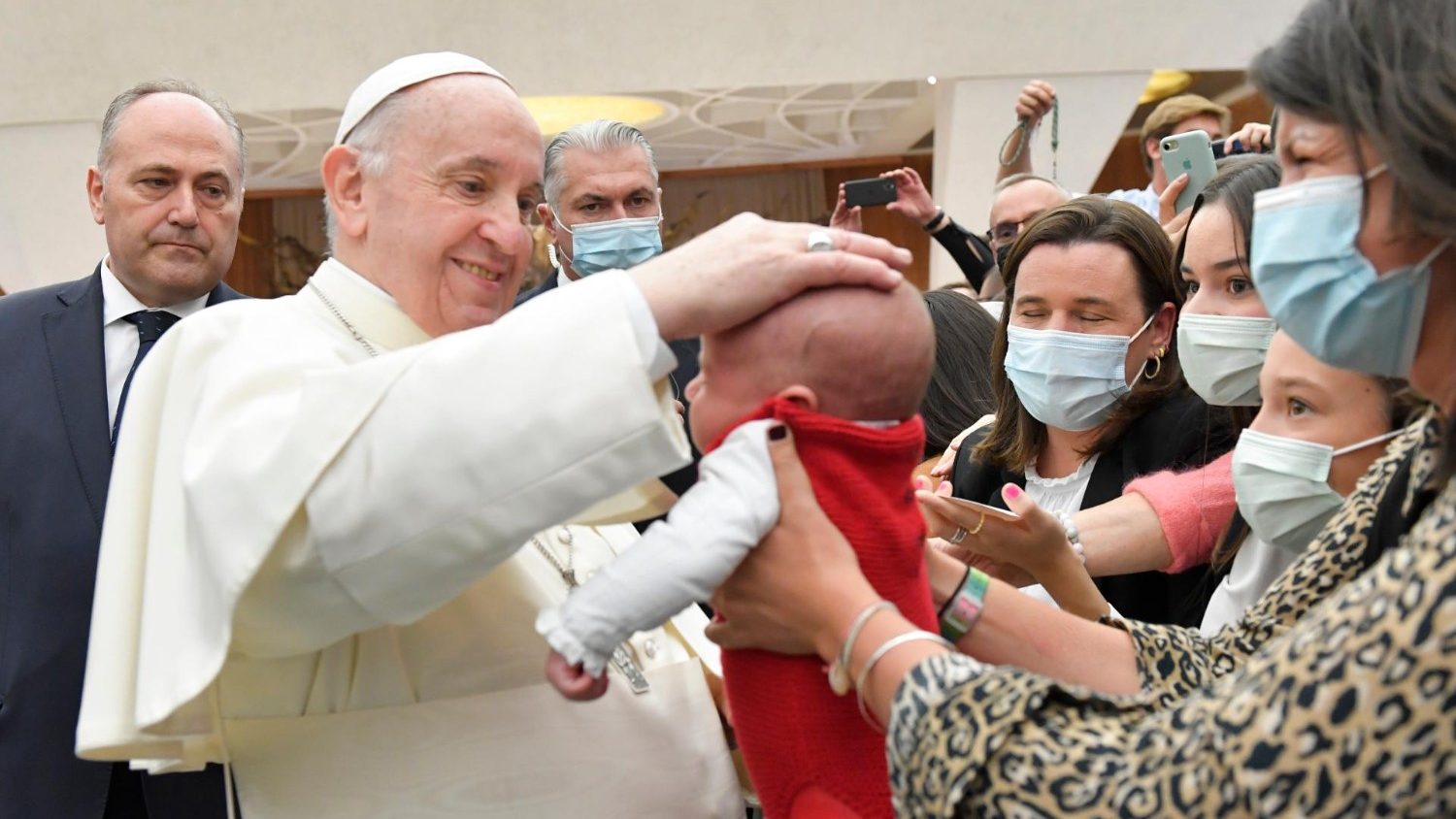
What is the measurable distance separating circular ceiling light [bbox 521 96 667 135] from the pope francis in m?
11.0

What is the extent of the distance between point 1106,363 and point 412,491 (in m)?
→ 2.00

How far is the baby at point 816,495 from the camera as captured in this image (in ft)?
5.37

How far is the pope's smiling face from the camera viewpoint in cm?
216

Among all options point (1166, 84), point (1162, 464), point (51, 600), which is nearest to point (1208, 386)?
point (1162, 464)

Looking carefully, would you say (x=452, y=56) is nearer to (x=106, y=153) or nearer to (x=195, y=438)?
(x=195, y=438)

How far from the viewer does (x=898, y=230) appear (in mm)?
18359

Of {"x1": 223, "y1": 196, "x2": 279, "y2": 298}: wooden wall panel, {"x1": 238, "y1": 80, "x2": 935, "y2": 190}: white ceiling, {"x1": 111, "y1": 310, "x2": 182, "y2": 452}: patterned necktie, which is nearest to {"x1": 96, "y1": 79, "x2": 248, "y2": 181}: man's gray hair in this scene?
{"x1": 111, "y1": 310, "x2": 182, "y2": 452}: patterned necktie

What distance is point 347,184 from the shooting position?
2.25 meters

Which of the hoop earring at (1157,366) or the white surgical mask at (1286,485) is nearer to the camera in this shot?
the white surgical mask at (1286,485)

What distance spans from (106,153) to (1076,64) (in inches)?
361

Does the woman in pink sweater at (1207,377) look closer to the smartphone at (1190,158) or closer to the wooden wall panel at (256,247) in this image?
the smartphone at (1190,158)

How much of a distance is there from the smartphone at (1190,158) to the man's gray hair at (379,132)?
2.54 metres

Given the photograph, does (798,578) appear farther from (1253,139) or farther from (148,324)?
(1253,139)

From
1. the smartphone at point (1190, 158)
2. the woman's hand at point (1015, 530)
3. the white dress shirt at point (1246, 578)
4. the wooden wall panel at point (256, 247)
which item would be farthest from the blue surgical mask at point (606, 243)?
the wooden wall panel at point (256, 247)
